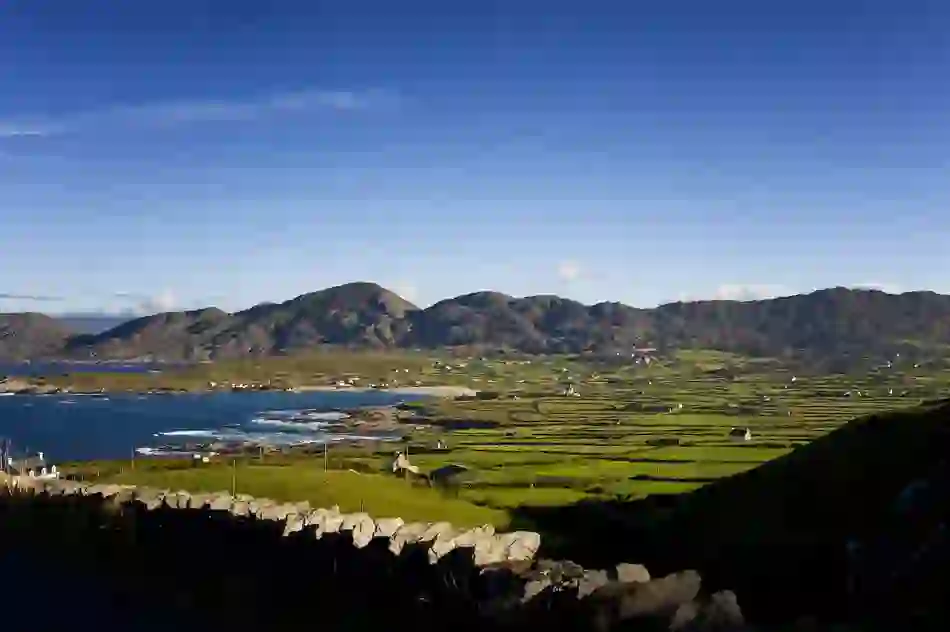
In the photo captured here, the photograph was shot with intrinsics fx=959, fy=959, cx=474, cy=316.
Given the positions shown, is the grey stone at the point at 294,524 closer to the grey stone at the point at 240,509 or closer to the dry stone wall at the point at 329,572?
the dry stone wall at the point at 329,572

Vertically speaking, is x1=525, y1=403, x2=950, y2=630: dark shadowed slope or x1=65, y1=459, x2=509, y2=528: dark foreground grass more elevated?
x1=525, y1=403, x2=950, y2=630: dark shadowed slope

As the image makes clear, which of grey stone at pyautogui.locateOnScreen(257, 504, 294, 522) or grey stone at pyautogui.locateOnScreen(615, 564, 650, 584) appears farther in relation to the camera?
grey stone at pyautogui.locateOnScreen(257, 504, 294, 522)

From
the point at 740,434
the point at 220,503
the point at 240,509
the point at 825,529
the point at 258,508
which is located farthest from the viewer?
the point at 740,434

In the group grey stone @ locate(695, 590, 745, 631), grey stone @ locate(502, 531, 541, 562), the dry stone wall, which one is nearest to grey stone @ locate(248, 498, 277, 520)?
the dry stone wall

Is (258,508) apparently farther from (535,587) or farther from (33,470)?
(33,470)

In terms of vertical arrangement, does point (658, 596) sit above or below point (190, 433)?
above

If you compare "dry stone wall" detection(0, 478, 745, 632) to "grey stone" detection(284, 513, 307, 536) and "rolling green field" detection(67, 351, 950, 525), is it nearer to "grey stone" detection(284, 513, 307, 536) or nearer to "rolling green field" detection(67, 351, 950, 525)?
"grey stone" detection(284, 513, 307, 536)

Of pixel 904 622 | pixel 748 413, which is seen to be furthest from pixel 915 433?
pixel 748 413

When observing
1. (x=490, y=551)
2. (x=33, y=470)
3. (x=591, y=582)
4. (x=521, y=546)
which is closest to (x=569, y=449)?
(x=33, y=470)
